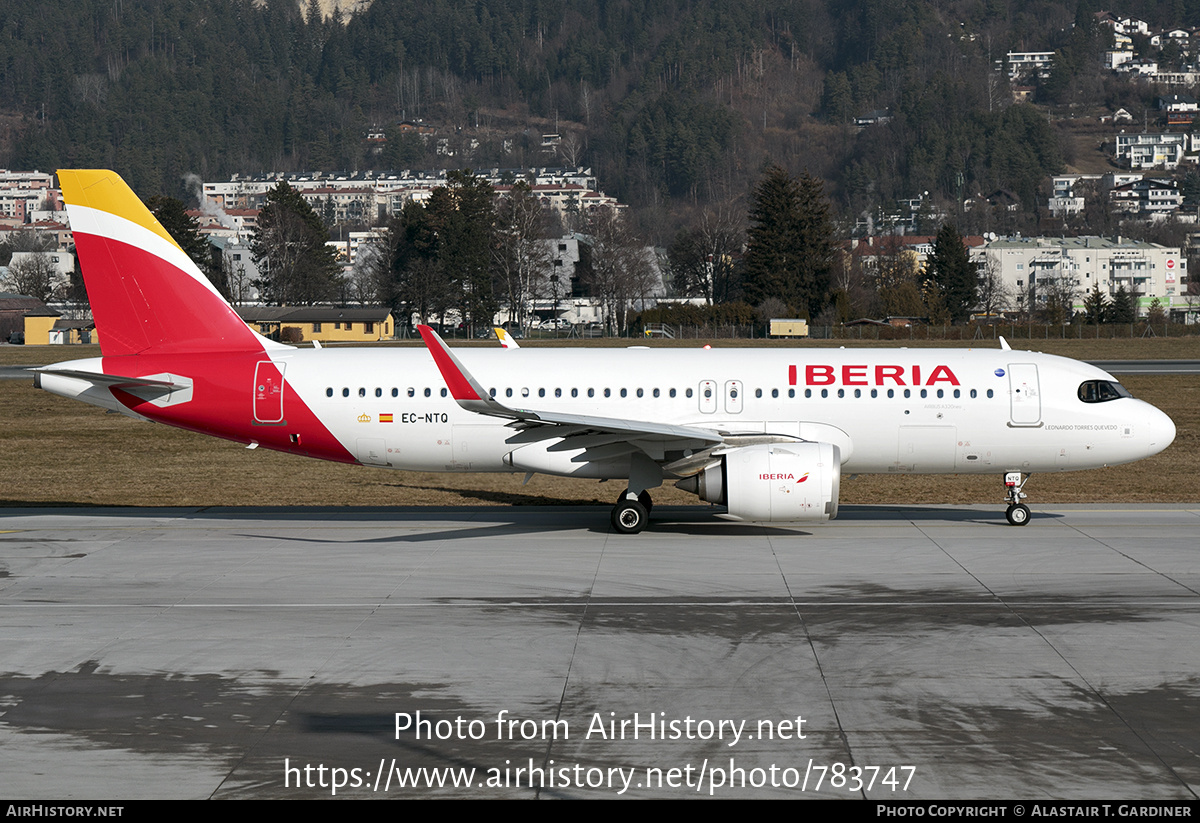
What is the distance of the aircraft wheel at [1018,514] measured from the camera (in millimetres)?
24859

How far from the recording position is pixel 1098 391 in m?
24.5

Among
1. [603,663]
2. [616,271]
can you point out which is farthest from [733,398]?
[616,271]

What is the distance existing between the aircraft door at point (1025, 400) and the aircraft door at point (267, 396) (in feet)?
46.3

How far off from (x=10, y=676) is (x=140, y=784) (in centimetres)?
440

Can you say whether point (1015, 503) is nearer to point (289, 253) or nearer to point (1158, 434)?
point (1158, 434)

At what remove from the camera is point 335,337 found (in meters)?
121

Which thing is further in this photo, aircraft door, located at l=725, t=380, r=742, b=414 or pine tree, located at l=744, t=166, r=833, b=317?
pine tree, located at l=744, t=166, r=833, b=317

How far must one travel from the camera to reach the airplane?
24.2 m

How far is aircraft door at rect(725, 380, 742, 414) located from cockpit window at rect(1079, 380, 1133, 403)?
662cm

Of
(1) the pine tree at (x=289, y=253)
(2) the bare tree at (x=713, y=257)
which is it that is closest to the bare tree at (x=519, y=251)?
→ (2) the bare tree at (x=713, y=257)

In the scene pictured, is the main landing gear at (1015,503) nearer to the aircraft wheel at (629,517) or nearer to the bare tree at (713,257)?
the aircraft wheel at (629,517)

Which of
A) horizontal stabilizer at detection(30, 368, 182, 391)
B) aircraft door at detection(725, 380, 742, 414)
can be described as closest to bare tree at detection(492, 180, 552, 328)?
horizontal stabilizer at detection(30, 368, 182, 391)

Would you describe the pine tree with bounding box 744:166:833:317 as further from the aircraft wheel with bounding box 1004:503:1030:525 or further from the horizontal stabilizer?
the horizontal stabilizer
